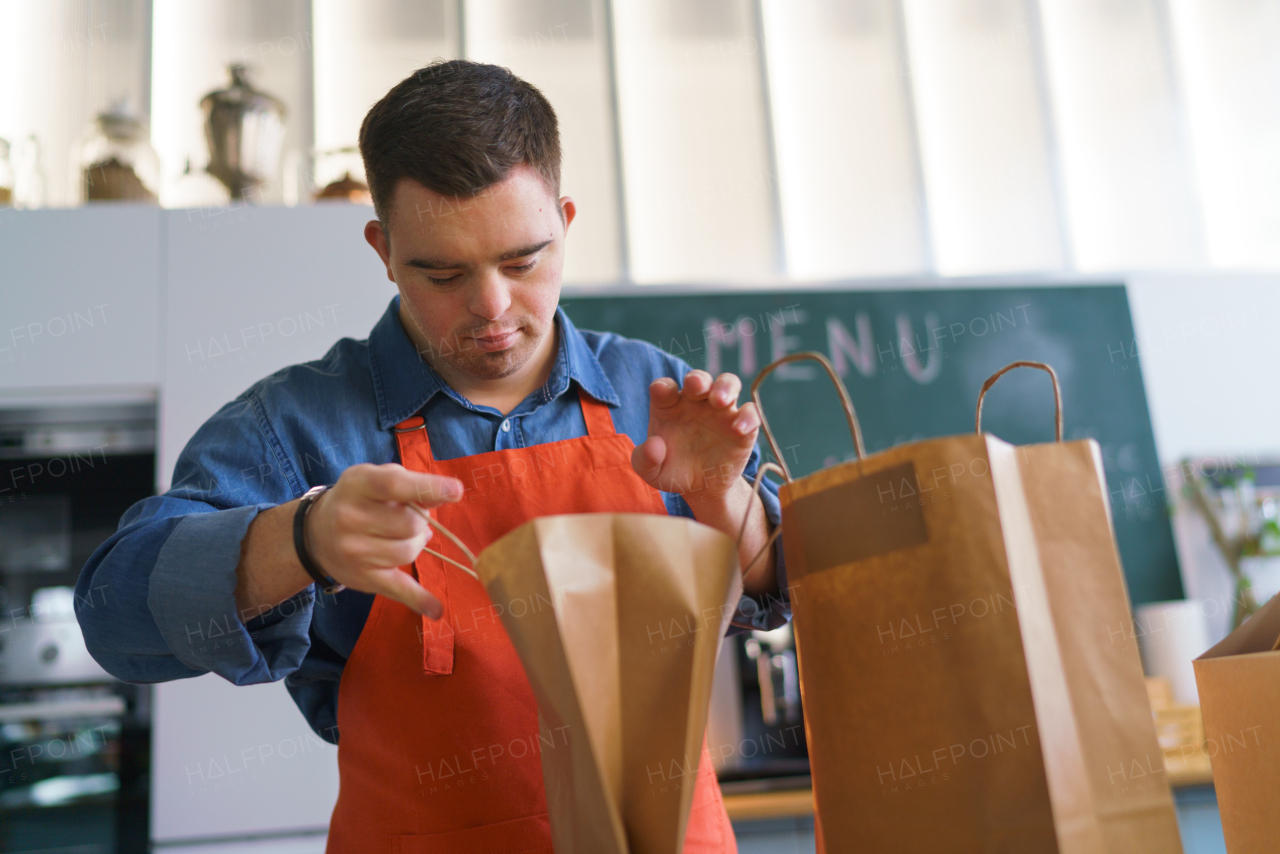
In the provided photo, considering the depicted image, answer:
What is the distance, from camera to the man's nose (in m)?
0.80

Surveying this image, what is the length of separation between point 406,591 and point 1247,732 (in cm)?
53

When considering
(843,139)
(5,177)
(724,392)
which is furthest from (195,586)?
(843,139)

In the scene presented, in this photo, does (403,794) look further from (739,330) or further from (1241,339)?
(1241,339)

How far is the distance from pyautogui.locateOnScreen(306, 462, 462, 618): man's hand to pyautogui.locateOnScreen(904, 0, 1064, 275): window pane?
7.46 ft

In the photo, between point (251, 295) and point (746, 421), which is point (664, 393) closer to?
point (746, 421)

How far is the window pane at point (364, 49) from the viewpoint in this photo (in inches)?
95.2

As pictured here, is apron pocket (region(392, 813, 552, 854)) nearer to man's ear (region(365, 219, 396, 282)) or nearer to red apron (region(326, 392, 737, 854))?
red apron (region(326, 392, 737, 854))

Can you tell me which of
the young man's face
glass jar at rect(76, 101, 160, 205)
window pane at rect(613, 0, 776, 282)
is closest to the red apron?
the young man's face

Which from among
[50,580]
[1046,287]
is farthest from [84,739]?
[1046,287]

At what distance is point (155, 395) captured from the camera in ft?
6.23

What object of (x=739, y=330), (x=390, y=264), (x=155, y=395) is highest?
(x=739, y=330)

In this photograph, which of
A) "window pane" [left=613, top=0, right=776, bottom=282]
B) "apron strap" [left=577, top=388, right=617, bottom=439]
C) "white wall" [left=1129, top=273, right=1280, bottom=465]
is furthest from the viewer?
"window pane" [left=613, top=0, right=776, bottom=282]

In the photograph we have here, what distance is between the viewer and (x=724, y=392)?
0.68 meters

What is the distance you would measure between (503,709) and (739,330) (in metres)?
1.62
